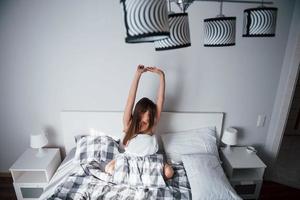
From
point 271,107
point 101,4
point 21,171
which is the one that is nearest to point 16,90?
point 21,171

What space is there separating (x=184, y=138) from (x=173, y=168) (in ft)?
1.17

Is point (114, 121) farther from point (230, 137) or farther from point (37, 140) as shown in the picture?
point (230, 137)

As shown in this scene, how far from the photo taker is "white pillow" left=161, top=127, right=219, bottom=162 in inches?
77.4

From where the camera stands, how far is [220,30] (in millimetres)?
1051

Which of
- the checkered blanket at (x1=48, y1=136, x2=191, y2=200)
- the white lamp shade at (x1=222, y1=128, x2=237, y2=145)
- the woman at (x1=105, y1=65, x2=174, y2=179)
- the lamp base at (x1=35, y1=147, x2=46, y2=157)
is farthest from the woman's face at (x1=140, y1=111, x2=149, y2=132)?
the lamp base at (x1=35, y1=147, x2=46, y2=157)

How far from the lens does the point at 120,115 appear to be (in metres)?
2.07

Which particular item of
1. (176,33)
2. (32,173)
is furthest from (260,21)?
(32,173)

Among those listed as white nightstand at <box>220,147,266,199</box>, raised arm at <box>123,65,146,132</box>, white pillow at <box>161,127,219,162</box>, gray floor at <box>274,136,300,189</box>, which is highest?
raised arm at <box>123,65,146,132</box>

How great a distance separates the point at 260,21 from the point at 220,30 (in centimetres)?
20

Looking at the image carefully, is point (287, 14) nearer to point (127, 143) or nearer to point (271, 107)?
point (271, 107)

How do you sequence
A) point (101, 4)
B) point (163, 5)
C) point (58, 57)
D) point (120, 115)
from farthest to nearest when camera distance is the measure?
point (120, 115)
point (58, 57)
point (101, 4)
point (163, 5)

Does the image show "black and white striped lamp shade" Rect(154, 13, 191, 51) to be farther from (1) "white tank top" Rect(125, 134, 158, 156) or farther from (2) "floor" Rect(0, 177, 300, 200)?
(2) "floor" Rect(0, 177, 300, 200)

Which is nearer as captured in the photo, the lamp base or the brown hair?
the brown hair

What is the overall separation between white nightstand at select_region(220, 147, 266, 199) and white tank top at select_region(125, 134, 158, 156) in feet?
2.77
